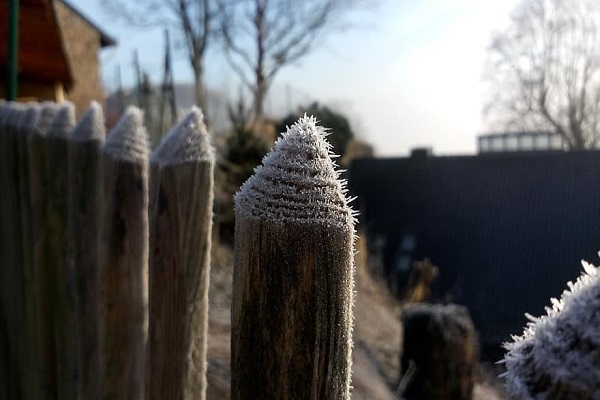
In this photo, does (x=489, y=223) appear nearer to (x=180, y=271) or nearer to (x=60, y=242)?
(x=60, y=242)

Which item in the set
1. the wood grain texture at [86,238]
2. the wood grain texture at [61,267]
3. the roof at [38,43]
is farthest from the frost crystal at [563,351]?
the roof at [38,43]

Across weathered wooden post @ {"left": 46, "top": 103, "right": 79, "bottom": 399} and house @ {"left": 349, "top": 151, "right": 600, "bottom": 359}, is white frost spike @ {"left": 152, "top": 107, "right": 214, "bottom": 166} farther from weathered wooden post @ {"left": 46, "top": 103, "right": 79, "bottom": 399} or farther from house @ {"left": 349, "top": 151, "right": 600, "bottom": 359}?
house @ {"left": 349, "top": 151, "right": 600, "bottom": 359}

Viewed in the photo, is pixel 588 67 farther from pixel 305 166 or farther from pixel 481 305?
pixel 481 305

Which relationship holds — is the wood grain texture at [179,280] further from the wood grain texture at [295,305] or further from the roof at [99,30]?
the roof at [99,30]

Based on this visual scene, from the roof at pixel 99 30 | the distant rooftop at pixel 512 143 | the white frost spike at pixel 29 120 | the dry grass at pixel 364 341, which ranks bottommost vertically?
the dry grass at pixel 364 341

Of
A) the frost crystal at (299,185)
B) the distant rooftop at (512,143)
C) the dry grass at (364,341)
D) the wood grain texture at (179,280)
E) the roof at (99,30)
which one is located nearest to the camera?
the frost crystal at (299,185)

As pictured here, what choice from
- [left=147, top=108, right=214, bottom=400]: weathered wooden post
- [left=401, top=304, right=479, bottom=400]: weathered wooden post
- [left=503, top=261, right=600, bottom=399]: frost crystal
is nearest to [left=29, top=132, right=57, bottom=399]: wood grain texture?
[left=147, top=108, right=214, bottom=400]: weathered wooden post

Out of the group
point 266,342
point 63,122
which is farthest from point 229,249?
point 266,342

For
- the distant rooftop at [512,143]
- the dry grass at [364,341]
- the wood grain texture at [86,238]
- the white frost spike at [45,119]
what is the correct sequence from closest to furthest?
the wood grain texture at [86,238] < the white frost spike at [45,119] < the dry grass at [364,341] < the distant rooftop at [512,143]
